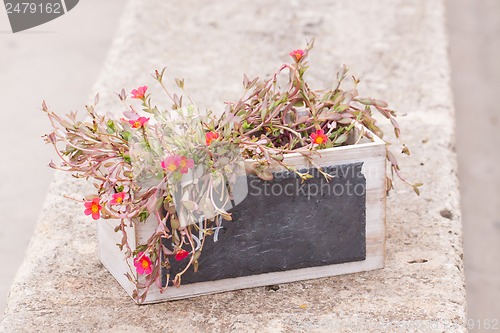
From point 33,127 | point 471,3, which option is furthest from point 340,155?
point 471,3

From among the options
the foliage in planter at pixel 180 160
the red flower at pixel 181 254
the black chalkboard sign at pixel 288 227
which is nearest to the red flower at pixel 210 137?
the foliage in planter at pixel 180 160

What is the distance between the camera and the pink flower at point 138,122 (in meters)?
1.68

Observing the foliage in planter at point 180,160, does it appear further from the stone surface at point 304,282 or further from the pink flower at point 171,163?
the stone surface at point 304,282

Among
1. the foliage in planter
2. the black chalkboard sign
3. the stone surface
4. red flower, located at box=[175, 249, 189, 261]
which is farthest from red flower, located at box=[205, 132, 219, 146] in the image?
the stone surface

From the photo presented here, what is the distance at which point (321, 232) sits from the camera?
182 centimetres

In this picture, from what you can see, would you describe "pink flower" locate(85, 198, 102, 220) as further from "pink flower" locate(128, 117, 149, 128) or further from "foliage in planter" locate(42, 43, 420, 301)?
"pink flower" locate(128, 117, 149, 128)

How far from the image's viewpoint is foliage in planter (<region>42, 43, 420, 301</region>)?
1665 millimetres

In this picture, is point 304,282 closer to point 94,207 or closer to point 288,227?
point 288,227

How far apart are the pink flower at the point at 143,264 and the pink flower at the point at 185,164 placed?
0.18 meters

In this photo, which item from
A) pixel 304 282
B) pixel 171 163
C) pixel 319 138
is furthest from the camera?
pixel 304 282

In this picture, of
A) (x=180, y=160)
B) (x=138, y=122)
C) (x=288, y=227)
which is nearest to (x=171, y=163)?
(x=180, y=160)

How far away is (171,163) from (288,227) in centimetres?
30

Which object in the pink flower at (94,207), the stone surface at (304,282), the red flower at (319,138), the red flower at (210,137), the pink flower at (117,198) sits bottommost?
the stone surface at (304,282)

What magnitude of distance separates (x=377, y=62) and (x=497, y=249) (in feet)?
2.64
